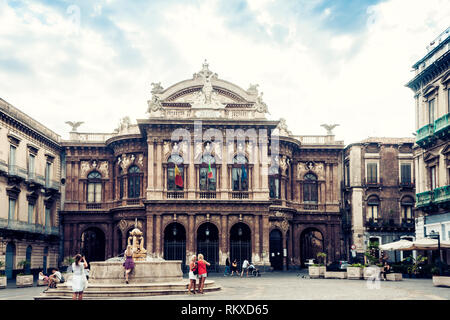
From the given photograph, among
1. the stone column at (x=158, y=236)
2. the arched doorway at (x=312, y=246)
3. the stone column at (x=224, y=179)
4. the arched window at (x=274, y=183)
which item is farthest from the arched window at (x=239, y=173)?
the arched doorway at (x=312, y=246)

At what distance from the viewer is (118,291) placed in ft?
76.3

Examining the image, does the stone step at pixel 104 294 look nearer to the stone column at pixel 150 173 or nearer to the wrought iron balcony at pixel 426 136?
Answer: the wrought iron balcony at pixel 426 136

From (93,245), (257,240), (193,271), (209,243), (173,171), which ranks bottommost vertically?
(93,245)

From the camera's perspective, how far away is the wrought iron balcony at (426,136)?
36.2 meters

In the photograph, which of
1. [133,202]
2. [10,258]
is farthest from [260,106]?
[10,258]

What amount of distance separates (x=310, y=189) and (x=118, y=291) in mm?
32763

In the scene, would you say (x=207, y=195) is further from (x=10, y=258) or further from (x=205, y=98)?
(x=10, y=258)

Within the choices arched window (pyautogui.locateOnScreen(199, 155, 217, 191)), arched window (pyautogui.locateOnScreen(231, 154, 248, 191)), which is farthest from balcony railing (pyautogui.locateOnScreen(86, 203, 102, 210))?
arched window (pyautogui.locateOnScreen(231, 154, 248, 191))

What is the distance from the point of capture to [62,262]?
5009cm

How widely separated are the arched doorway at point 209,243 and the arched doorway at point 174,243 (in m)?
1.24
